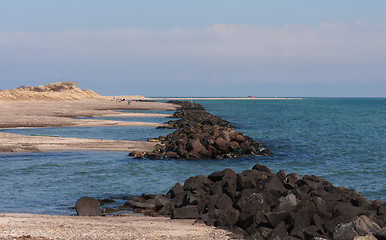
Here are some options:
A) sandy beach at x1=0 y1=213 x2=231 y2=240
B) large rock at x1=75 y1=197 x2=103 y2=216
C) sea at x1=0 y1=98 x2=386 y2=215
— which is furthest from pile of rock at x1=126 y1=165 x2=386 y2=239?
sea at x1=0 y1=98 x2=386 y2=215

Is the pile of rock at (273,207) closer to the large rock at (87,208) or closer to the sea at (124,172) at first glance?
the large rock at (87,208)

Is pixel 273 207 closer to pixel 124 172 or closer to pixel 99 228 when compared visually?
pixel 99 228

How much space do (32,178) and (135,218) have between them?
29.7 ft

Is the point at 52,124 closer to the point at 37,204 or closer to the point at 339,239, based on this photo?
the point at 37,204

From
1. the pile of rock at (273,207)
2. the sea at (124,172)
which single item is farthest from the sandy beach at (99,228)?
the sea at (124,172)

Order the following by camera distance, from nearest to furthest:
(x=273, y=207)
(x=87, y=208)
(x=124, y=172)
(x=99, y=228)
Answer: (x=99, y=228) < (x=273, y=207) < (x=87, y=208) < (x=124, y=172)

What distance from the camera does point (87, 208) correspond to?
48.9 ft

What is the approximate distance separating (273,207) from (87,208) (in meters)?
5.70

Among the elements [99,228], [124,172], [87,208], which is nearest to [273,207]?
[99,228]

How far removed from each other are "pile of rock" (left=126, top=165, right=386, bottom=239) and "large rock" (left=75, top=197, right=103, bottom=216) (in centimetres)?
150

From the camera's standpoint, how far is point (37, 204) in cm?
1644

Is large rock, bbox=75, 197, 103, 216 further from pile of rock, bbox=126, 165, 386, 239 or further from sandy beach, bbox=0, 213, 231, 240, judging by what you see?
pile of rock, bbox=126, 165, 386, 239

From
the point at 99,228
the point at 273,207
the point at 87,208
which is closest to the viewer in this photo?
the point at 99,228

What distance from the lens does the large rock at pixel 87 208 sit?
1478 cm
